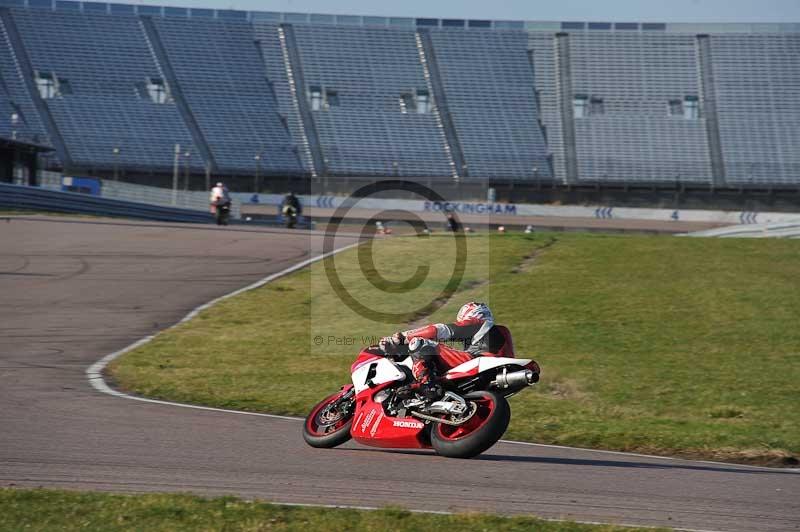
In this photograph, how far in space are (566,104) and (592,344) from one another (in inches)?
2113

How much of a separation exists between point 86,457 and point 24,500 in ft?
5.10

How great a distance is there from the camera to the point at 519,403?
453 inches

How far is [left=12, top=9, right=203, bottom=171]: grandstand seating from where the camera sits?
58.3 m

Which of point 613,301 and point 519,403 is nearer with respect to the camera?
point 519,403

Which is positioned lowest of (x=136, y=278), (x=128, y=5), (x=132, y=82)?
(x=136, y=278)

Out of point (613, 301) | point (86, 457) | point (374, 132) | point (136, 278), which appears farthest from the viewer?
point (374, 132)

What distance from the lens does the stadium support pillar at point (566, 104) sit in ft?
204

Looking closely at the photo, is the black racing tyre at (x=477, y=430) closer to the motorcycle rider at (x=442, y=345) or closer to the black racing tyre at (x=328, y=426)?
the motorcycle rider at (x=442, y=345)

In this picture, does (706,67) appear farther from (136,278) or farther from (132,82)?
(136,278)

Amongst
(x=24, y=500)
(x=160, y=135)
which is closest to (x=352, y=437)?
(x=24, y=500)

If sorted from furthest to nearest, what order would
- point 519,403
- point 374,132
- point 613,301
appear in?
point 374,132, point 613,301, point 519,403

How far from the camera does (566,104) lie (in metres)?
65.7

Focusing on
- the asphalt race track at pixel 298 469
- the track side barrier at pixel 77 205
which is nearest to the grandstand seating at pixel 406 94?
the track side barrier at pixel 77 205

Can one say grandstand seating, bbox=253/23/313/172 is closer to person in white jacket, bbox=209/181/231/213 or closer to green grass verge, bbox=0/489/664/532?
person in white jacket, bbox=209/181/231/213
